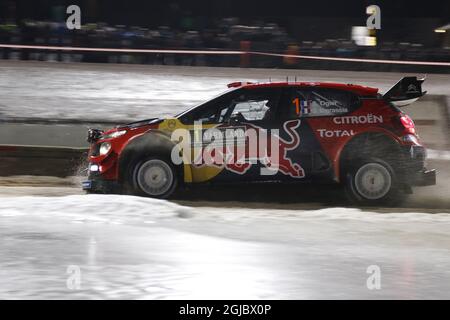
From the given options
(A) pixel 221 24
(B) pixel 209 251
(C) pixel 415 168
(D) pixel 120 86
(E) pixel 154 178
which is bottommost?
(B) pixel 209 251

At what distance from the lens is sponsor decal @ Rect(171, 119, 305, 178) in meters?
10.9

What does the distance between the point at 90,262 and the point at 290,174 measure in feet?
14.5

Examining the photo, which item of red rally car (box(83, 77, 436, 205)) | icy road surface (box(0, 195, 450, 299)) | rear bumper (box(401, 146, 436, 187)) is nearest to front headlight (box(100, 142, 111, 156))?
red rally car (box(83, 77, 436, 205))

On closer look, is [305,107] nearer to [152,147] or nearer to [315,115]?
[315,115]

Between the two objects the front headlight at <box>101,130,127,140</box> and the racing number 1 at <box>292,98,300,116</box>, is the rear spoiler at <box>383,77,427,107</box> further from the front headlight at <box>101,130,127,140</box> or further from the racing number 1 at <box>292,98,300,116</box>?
the front headlight at <box>101,130,127,140</box>

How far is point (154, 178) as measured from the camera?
11.1m

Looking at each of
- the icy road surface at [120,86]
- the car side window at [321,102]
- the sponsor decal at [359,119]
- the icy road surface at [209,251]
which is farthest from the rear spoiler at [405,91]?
the icy road surface at [120,86]

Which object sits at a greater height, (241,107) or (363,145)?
(241,107)

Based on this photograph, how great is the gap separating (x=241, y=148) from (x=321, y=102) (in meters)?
1.16

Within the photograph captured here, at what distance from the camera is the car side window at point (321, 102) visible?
36.1ft

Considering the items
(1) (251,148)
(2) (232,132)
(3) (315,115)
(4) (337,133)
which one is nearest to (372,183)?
(4) (337,133)

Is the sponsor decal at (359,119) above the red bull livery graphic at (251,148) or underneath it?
above

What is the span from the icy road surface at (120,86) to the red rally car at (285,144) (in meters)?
7.08

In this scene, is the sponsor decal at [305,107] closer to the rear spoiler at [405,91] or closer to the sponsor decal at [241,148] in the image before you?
the sponsor decal at [241,148]
